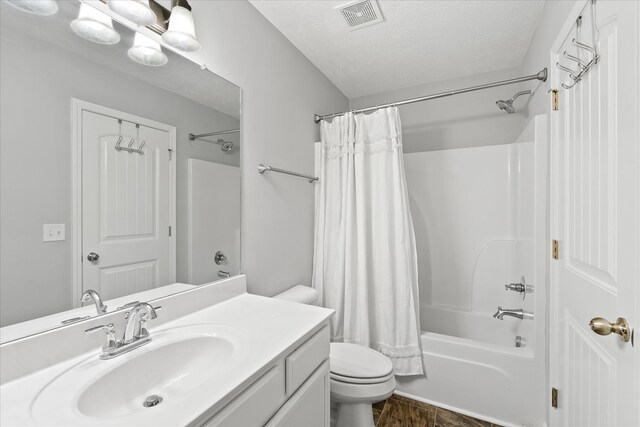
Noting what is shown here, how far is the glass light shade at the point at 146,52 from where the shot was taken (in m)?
1.06

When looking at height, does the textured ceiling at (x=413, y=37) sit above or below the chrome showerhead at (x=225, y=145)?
above

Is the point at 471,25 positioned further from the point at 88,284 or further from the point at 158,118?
the point at 88,284

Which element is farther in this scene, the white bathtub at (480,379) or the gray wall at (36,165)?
the white bathtub at (480,379)

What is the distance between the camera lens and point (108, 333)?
34.6 inches

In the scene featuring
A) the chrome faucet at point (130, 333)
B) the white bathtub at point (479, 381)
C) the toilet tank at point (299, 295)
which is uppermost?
the chrome faucet at point (130, 333)

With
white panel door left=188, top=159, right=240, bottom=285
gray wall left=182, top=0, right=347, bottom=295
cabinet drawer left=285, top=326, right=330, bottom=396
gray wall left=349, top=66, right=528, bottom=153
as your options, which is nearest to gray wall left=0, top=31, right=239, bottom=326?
white panel door left=188, top=159, right=240, bottom=285

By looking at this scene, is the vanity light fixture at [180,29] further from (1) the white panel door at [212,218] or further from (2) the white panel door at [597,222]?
(2) the white panel door at [597,222]

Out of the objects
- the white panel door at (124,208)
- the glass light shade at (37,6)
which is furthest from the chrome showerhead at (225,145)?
the glass light shade at (37,6)

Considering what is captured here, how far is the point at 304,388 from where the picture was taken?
1.03 m

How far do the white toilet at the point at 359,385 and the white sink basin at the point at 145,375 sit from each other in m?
0.72

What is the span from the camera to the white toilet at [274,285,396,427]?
1384mm

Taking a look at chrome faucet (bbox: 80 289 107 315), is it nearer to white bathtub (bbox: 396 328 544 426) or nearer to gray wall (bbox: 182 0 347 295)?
gray wall (bbox: 182 0 347 295)

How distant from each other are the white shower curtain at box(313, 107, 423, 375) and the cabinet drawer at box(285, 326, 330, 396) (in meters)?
0.80

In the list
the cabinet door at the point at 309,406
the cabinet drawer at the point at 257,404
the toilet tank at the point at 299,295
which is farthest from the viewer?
the toilet tank at the point at 299,295
